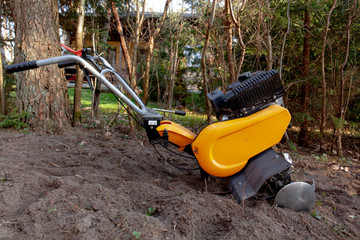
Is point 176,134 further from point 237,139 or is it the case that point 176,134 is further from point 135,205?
point 135,205

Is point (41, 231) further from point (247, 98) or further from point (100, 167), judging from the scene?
point (247, 98)

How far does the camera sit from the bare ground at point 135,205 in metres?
1.90

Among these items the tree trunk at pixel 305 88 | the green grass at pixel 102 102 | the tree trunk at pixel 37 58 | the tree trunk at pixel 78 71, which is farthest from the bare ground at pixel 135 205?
the green grass at pixel 102 102

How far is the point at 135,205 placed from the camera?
2.40 meters

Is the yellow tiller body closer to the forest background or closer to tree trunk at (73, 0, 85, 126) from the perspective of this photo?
the forest background

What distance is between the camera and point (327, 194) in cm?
300

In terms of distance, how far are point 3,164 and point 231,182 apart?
236 centimetres

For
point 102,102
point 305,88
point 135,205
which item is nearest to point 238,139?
point 135,205

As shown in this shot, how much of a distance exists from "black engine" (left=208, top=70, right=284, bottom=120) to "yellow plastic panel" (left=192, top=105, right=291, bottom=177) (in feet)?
0.27

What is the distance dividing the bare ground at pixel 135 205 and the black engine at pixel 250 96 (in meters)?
0.84

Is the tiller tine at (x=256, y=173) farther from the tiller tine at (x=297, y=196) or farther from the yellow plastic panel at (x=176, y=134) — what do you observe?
the yellow plastic panel at (x=176, y=134)

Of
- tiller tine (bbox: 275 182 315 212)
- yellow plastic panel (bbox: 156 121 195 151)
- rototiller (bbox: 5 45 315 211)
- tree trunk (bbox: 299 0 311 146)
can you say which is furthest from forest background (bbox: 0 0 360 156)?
tiller tine (bbox: 275 182 315 212)

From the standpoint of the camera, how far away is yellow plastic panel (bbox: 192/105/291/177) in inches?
102

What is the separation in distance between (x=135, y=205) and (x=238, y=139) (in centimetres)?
111
